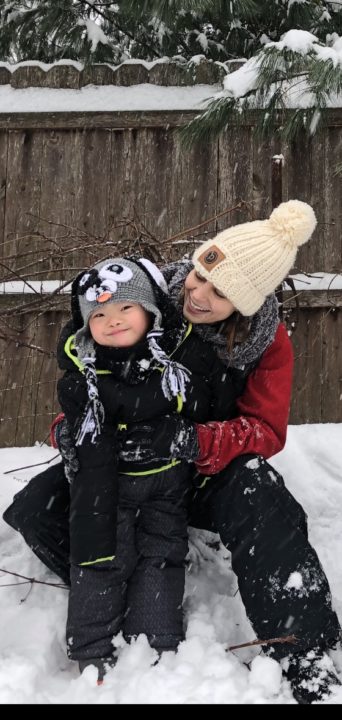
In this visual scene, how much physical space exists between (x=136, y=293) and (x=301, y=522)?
80 centimetres

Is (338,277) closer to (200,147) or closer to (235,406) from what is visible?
(200,147)

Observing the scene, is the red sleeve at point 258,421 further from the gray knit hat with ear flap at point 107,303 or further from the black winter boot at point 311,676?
the black winter boot at point 311,676

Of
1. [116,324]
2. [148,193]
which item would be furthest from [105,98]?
[116,324]

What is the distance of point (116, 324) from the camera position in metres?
1.78

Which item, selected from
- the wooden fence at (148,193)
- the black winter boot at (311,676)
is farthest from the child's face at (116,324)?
the wooden fence at (148,193)

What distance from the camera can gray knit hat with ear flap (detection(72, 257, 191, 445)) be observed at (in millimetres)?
A: 1739

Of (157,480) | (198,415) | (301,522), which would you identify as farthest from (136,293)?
(301,522)

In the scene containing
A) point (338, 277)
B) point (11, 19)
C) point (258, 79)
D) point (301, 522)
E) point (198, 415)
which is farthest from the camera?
point (11, 19)

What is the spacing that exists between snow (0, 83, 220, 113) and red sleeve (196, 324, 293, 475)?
2.36m

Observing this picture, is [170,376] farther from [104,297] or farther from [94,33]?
[94,33]

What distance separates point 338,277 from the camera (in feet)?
12.2

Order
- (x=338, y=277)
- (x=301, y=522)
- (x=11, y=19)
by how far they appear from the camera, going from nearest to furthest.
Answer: (x=301, y=522), (x=338, y=277), (x=11, y=19)

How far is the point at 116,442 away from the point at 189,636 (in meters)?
0.57

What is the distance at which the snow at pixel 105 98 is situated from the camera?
12.3ft
